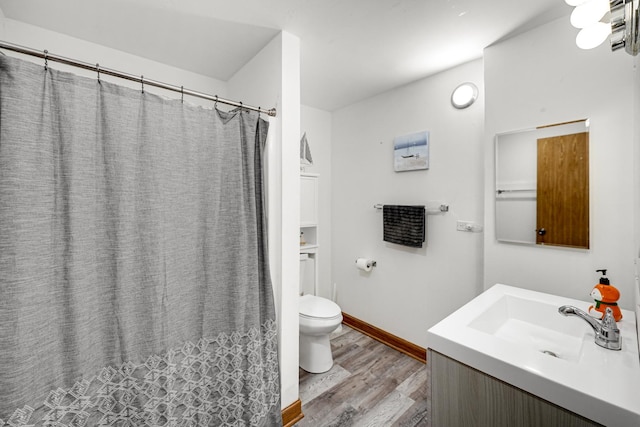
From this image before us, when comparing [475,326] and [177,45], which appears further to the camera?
[177,45]

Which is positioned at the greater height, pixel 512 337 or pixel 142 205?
pixel 142 205

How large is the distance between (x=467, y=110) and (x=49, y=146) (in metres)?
2.39

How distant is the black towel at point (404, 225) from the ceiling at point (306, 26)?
113 centimetres

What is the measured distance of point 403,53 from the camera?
185 centimetres

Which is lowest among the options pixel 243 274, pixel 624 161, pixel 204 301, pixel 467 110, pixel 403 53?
pixel 204 301

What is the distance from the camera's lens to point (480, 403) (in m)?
0.94

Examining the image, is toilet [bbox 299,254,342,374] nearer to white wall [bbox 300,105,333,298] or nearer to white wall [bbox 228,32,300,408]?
white wall [bbox 228,32,300,408]

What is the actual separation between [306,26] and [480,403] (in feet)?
6.48

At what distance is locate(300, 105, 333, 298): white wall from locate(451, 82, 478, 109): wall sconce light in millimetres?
1374

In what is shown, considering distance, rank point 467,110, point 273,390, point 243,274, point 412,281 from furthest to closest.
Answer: point 412,281 → point 467,110 → point 273,390 → point 243,274

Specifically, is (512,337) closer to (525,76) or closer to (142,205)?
(525,76)

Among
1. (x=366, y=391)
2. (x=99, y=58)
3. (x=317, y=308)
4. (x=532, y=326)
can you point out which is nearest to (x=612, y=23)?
(x=532, y=326)

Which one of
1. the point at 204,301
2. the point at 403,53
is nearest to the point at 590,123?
the point at 403,53

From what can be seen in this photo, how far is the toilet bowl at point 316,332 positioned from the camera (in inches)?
80.5
